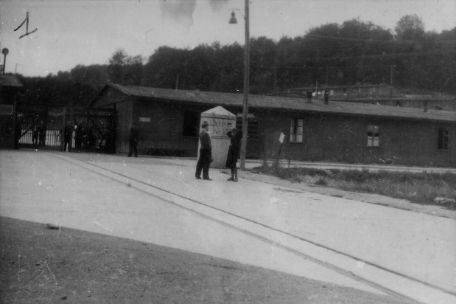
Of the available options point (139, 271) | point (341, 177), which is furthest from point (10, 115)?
point (139, 271)

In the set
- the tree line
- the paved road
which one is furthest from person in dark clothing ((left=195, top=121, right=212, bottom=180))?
the tree line

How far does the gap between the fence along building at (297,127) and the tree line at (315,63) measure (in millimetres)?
27930

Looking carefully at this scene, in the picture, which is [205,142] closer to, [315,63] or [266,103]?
[266,103]

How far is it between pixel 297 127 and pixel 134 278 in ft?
96.2

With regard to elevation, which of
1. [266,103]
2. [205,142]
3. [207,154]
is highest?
[266,103]

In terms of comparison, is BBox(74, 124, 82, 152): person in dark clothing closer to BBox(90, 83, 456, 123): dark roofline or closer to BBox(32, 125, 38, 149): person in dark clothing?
BBox(32, 125, 38, 149): person in dark clothing

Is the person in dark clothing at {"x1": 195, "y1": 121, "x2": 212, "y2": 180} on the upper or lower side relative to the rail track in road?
upper

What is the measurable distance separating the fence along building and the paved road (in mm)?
15920

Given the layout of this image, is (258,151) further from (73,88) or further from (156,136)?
(73,88)

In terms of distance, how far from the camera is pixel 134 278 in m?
5.04

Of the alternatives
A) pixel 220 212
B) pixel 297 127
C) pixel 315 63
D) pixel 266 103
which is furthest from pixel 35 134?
pixel 315 63

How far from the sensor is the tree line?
216 feet

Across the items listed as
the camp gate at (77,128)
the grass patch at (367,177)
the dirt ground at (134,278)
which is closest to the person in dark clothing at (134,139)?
the camp gate at (77,128)

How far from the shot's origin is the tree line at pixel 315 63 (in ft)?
216
